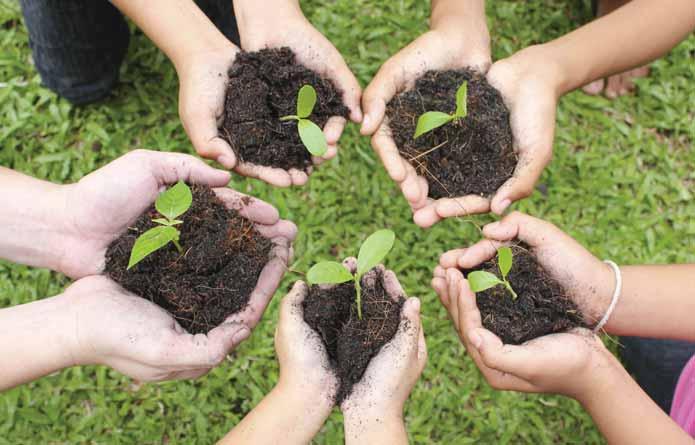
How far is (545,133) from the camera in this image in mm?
1956

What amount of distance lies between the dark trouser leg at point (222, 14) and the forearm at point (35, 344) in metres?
1.43

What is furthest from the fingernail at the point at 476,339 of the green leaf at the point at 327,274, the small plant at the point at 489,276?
the green leaf at the point at 327,274

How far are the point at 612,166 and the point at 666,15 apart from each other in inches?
31.2

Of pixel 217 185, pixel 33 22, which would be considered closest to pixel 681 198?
pixel 217 185

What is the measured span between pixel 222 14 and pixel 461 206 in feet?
4.52

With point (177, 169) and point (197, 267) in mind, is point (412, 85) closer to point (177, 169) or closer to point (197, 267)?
point (177, 169)

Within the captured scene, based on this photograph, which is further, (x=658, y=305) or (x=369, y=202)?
(x=369, y=202)

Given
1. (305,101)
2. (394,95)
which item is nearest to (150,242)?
(305,101)

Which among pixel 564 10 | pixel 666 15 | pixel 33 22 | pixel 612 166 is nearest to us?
pixel 666 15

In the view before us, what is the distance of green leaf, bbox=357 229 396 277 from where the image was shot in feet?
5.12

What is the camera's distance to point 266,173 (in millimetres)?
1943

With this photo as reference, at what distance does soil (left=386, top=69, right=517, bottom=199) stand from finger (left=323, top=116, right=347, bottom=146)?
0.18 metres

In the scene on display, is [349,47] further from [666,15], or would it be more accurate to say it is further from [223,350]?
[223,350]

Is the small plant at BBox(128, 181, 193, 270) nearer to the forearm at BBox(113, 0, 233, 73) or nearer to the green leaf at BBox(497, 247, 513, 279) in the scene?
the forearm at BBox(113, 0, 233, 73)
